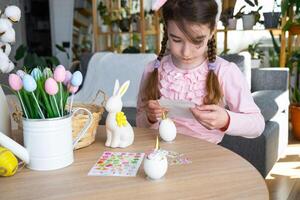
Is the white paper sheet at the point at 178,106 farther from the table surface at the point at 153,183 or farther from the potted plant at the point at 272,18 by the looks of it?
the potted plant at the point at 272,18

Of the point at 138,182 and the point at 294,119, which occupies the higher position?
the point at 138,182

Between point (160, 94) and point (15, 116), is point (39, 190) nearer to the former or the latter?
point (15, 116)

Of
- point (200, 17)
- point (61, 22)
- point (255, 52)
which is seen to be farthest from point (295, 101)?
point (61, 22)

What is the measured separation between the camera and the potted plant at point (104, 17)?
4.50m

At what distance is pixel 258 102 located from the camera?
2381 mm

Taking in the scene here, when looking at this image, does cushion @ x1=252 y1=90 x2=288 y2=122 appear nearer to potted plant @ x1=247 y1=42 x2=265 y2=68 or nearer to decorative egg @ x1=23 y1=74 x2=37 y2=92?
potted plant @ x1=247 y1=42 x2=265 y2=68

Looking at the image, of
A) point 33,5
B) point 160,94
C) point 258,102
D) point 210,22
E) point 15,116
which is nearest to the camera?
point 15,116

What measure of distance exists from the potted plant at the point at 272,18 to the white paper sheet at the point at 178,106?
262 cm

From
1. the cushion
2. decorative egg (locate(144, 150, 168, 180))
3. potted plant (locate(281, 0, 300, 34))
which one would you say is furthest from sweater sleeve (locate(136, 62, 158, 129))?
potted plant (locate(281, 0, 300, 34))

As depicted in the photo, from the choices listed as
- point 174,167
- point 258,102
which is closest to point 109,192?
point 174,167

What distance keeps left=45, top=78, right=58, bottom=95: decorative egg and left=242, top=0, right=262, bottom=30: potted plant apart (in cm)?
301

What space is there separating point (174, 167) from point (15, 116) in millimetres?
465

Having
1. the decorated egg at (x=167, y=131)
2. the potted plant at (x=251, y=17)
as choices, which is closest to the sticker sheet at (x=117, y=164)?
the decorated egg at (x=167, y=131)

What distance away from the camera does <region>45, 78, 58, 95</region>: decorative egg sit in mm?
800
